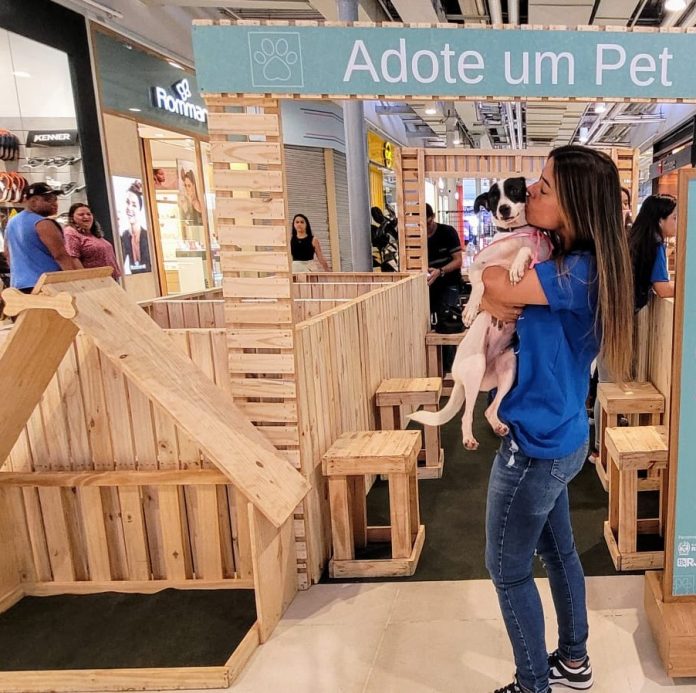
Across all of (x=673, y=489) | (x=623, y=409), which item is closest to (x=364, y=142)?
(x=623, y=409)

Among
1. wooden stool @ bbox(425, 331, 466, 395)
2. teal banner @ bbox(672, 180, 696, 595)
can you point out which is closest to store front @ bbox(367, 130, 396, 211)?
wooden stool @ bbox(425, 331, 466, 395)

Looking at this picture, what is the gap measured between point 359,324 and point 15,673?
228cm

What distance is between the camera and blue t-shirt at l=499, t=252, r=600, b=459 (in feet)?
5.35

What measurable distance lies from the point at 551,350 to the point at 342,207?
39.7 feet

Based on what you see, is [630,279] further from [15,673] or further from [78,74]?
[78,74]

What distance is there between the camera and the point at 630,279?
63.0 inches

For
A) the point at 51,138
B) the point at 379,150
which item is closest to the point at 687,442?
the point at 51,138

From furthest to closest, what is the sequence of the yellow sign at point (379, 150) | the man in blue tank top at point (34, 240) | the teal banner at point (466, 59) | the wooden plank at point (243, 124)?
1. the yellow sign at point (379, 150)
2. the man in blue tank top at point (34, 240)
3. the wooden plank at point (243, 124)
4. the teal banner at point (466, 59)

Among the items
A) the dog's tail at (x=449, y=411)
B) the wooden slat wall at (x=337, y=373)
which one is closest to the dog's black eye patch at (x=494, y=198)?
the dog's tail at (x=449, y=411)

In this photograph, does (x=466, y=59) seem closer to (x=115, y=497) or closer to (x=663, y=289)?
(x=663, y=289)

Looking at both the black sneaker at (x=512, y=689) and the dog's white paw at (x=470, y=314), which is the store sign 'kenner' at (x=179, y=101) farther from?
the black sneaker at (x=512, y=689)

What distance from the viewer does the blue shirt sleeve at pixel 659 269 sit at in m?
3.49

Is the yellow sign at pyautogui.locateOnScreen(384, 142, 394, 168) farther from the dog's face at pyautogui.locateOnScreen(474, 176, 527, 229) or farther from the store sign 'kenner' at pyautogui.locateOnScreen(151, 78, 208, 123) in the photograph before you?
the dog's face at pyautogui.locateOnScreen(474, 176, 527, 229)

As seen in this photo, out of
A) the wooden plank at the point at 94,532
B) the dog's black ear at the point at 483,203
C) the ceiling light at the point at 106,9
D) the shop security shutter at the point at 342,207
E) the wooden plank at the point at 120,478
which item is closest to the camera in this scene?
the dog's black ear at the point at 483,203
